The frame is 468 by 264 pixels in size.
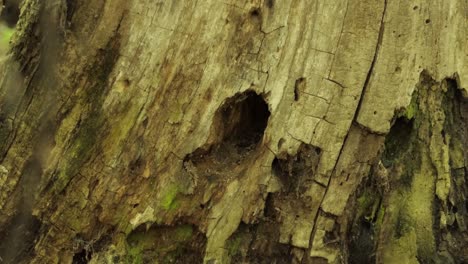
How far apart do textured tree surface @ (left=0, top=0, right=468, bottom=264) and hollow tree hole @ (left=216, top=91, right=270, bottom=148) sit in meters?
0.03

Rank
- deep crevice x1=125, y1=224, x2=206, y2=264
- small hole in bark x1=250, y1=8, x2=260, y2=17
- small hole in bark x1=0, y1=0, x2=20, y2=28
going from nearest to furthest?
small hole in bark x1=250, y1=8, x2=260, y2=17
deep crevice x1=125, y1=224, x2=206, y2=264
small hole in bark x1=0, y1=0, x2=20, y2=28

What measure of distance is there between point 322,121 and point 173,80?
118 cm

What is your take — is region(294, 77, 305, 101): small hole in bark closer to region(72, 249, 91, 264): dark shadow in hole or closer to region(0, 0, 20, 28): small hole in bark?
region(72, 249, 91, 264): dark shadow in hole

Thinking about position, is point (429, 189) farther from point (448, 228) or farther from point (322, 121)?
point (322, 121)

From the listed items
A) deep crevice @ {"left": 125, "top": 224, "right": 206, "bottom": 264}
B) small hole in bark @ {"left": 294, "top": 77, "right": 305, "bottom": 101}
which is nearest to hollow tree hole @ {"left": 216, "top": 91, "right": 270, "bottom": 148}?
small hole in bark @ {"left": 294, "top": 77, "right": 305, "bottom": 101}

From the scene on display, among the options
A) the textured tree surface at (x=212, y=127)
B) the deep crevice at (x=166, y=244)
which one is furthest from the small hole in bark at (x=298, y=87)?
the deep crevice at (x=166, y=244)

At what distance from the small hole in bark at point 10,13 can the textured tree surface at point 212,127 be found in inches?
Answer: 17.2

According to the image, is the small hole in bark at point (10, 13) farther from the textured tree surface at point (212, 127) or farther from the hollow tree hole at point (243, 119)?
the hollow tree hole at point (243, 119)

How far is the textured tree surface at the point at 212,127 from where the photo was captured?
4.32 m

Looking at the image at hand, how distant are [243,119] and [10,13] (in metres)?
2.23

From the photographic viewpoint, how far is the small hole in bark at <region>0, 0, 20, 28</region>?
16.1ft

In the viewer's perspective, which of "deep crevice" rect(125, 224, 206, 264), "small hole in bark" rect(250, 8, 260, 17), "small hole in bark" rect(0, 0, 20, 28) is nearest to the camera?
"small hole in bark" rect(250, 8, 260, 17)

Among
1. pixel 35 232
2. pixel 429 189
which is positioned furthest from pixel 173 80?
pixel 429 189

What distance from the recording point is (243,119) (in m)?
4.67
